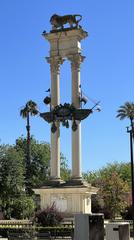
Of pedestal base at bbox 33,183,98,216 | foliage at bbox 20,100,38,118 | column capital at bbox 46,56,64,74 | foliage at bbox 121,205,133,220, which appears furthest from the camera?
foliage at bbox 20,100,38,118

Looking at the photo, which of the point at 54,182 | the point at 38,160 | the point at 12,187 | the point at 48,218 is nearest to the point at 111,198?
the point at 12,187

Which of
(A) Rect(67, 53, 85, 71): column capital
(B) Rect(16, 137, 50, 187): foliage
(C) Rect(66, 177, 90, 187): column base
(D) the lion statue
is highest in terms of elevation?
(D) the lion statue

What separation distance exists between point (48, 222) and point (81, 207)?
4989 millimetres

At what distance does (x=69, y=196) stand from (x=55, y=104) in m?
7.65

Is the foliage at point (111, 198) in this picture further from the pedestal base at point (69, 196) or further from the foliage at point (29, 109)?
the pedestal base at point (69, 196)

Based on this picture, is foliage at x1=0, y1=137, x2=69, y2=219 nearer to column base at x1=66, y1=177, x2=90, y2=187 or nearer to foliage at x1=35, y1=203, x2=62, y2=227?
column base at x1=66, y1=177, x2=90, y2=187

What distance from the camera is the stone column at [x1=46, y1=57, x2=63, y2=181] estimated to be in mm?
44000

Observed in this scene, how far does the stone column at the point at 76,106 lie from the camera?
141 feet

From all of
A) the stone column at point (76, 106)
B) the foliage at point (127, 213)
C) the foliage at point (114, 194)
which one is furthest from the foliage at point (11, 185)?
the stone column at point (76, 106)

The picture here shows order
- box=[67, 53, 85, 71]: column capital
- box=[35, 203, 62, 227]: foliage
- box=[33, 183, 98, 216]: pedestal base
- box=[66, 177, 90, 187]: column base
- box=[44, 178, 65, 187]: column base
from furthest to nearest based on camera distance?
box=[67, 53, 85, 71]: column capital, box=[44, 178, 65, 187]: column base, box=[66, 177, 90, 187]: column base, box=[33, 183, 98, 216]: pedestal base, box=[35, 203, 62, 227]: foliage

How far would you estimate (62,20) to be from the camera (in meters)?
45.8

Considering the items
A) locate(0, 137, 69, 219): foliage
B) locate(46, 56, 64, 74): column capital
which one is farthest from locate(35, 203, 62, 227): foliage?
locate(0, 137, 69, 219): foliage

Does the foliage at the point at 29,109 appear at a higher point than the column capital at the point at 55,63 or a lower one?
higher

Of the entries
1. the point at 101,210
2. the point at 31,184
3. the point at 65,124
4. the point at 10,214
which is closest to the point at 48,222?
the point at 65,124
